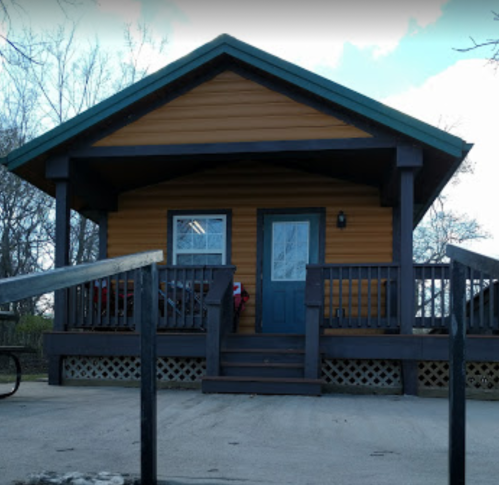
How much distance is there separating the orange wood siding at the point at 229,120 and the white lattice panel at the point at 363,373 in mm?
3171

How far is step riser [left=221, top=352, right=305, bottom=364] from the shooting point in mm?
8312

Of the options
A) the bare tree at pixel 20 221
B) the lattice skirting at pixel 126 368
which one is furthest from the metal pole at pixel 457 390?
the bare tree at pixel 20 221

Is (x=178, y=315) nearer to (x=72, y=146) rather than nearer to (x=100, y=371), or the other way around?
(x=100, y=371)

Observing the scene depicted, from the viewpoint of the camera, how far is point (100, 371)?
367 inches

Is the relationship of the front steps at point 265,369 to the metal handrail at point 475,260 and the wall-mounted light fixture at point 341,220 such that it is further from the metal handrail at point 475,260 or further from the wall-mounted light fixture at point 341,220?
the metal handrail at point 475,260

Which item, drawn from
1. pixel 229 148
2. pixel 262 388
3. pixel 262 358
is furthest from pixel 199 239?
pixel 262 388

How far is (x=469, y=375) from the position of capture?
8.38m

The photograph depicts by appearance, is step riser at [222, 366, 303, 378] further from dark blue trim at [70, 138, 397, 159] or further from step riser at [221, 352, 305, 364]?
dark blue trim at [70, 138, 397, 159]

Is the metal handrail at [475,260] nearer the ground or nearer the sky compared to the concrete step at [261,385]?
nearer the sky

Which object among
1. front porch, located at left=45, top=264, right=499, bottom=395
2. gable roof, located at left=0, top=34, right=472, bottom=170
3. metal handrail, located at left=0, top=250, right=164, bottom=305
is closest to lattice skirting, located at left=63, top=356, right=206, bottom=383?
front porch, located at left=45, top=264, right=499, bottom=395

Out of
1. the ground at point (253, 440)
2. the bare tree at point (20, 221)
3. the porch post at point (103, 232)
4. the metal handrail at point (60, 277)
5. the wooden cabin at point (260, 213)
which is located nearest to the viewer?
the metal handrail at point (60, 277)

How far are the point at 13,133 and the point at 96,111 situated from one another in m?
16.9

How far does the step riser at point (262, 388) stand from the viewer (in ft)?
24.8

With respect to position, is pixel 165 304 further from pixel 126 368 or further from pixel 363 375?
pixel 363 375
